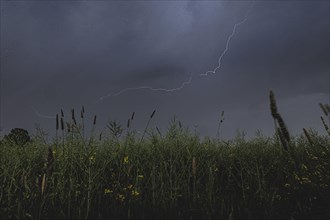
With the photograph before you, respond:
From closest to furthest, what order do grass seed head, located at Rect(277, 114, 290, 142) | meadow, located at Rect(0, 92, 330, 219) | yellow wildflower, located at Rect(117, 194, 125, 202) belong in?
grass seed head, located at Rect(277, 114, 290, 142), meadow, located at Rect(0, 92, 330, 219), yellow wildflower, located at Rect(117, 194, 125, 202)

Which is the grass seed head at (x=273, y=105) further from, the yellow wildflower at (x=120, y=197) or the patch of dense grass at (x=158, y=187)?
the yellow wildflower at (x=120, y=197)

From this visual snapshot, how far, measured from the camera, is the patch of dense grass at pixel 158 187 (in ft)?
12.1

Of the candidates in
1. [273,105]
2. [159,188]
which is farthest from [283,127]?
[159,188]

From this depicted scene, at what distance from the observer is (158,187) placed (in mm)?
4668

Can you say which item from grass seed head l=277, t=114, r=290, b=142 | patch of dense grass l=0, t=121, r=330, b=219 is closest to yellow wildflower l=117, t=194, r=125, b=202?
patch of dense grass l=0, t=121, r=330, b=219

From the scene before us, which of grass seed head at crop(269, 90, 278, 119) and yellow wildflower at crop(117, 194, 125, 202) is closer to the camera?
grass seed head at crop(269, 90, 278, 119)

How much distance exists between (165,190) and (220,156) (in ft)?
6.84

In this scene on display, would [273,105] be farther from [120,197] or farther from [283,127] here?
[120,197]

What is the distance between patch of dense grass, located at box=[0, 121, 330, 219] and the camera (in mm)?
3680

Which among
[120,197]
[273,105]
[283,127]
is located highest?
[120,197]

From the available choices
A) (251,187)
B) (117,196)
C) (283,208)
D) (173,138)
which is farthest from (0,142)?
(283,208)

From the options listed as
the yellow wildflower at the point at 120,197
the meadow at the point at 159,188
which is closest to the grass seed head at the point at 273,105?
the meadow at the point at 159,188

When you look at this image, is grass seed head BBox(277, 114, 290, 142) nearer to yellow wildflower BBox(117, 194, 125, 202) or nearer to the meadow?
the meadow

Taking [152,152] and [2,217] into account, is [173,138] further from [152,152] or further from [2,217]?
[2,217]
